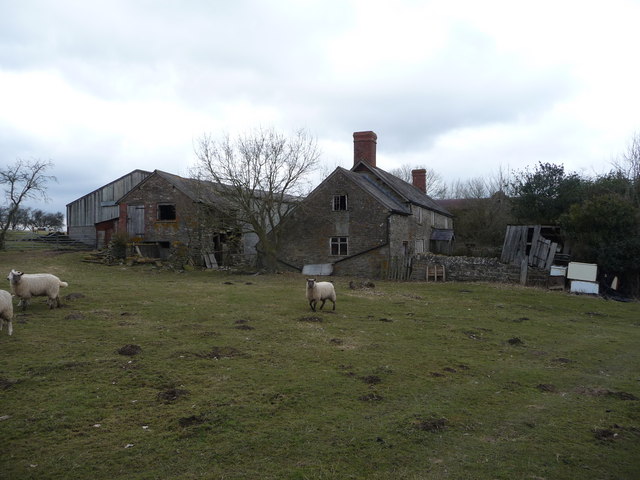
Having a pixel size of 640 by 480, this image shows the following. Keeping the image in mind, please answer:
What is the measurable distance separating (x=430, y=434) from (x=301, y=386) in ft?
8.88

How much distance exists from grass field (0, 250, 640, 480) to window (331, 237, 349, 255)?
15.0 meters

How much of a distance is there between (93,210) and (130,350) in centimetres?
3775

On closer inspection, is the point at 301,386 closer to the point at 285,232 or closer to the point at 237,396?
the point at 237,396

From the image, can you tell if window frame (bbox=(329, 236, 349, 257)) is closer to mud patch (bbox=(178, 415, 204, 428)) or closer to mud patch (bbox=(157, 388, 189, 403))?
mud patch (bbox=(157, 388, 189, 403))

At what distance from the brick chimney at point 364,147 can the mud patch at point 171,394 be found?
30.7m

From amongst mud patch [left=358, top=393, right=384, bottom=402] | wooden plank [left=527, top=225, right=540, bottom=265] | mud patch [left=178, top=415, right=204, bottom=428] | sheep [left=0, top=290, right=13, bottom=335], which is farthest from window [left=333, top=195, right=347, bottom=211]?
mud patch [left=178, top=415, right=204, bottom=428]

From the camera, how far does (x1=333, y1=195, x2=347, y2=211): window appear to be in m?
32.0

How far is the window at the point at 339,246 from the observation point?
3181 centimetres

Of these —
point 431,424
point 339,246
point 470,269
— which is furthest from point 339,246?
point 431,424

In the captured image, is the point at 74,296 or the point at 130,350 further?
the point at 74,296

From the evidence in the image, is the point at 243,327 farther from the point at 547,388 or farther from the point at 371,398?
A: the point at 547,388

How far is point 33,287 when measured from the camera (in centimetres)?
1492

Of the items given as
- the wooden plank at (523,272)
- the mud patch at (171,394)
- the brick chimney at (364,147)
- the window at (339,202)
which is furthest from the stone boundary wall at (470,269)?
the mud patch at (171,394)

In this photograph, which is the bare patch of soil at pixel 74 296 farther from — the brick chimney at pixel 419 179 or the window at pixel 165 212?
the brick chimney at pixel 419 179
